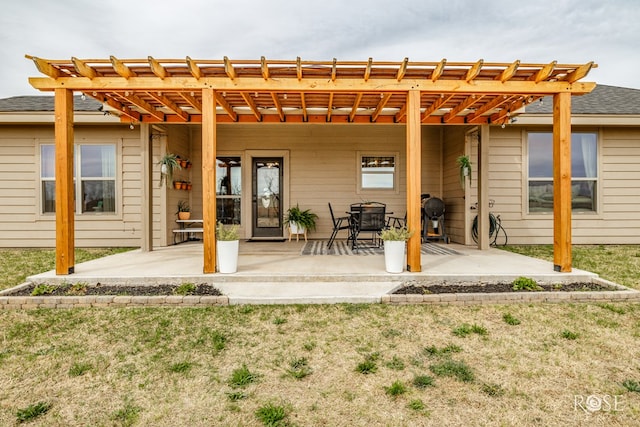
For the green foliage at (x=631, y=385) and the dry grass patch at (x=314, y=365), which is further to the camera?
the green foliage at (x=631, y=385)

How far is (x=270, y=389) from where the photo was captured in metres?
1.98

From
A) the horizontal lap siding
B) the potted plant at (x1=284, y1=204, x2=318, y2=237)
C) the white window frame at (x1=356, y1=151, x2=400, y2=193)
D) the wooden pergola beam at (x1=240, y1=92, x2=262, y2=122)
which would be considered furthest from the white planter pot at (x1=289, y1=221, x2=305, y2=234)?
the horizontal lap siding

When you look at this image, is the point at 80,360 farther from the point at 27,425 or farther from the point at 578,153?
the point at 578,153

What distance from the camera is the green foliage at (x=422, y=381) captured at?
2.00 meters

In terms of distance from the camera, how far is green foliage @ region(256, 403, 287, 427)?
1670mm

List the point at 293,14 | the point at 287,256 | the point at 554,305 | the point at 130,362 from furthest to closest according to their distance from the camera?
1. the point at 293,14
2. the point at 287,256
3. the point at 554,305
4. the point at 130,362

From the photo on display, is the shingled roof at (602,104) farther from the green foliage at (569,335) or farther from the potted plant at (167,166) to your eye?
the potted plant at (167,166)

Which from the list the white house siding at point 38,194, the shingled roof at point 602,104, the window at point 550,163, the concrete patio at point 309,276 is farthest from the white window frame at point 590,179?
the white house siding at point 38,194

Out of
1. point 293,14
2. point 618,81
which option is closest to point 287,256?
point 293,14

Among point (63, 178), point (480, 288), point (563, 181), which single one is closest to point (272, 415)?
point (480, 288)

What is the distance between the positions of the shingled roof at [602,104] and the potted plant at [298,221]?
15.6 feet

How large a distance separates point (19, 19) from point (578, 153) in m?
15.6

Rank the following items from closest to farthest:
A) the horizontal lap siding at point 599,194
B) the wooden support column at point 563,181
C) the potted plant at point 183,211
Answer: the wooden support column at point 563,181
the horizontal lap siding at point 599,194
the potted plant at point 183,211

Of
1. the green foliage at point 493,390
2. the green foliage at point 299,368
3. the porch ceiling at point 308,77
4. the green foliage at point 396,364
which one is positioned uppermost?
the porch ceiling at point 308,77
